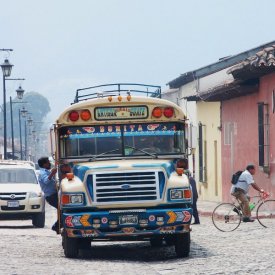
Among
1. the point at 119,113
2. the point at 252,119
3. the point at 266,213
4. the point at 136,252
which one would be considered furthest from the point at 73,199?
the point at 252,119

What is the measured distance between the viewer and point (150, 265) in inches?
724

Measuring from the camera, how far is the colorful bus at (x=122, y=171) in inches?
739

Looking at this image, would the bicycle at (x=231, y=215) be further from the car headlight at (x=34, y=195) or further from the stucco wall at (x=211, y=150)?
the stucco wall at (x=211, y=150)

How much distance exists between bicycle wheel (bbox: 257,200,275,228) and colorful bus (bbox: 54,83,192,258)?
7908 mm

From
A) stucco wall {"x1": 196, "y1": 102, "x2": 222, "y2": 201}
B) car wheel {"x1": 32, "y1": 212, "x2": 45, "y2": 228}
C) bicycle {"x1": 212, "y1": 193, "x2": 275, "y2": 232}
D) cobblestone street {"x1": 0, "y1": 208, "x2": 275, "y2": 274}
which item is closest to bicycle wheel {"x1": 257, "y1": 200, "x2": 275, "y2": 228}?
bicycle {"x1": 212, "y1": 193, "x2": 275, "y2": 232}

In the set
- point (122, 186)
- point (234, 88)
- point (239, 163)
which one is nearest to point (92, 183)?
point (122, 186)

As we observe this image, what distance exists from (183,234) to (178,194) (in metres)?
0.83

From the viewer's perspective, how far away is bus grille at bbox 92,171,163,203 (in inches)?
739

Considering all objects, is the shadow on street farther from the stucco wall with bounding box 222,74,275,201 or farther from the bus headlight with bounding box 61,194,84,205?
the stucco wall with bounding box 222,74,275,201

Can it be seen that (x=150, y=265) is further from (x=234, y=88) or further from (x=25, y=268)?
(x=234, y=88)

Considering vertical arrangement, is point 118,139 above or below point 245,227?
above

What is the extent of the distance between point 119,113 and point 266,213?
10345 mm

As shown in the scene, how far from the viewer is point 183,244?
1942 centimetres

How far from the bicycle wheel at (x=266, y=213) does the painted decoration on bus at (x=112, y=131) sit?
7.90 m
